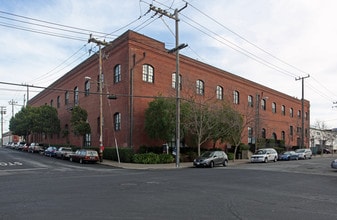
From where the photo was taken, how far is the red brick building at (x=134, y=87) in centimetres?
3703

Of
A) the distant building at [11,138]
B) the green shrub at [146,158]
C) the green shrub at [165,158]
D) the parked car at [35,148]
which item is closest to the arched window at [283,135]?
the green shrub at [165,158]

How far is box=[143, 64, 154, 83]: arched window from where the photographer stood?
38553mm

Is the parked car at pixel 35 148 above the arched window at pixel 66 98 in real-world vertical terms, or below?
below

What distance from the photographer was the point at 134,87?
121ft

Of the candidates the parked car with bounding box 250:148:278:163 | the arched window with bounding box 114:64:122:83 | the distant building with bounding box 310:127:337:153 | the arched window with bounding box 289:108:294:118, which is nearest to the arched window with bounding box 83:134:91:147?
the arched window with bounding box 114:64:122:83

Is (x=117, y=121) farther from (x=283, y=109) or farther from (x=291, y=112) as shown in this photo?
(x=291, y=112)

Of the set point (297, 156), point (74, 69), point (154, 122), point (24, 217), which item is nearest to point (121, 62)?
point (154, 122)

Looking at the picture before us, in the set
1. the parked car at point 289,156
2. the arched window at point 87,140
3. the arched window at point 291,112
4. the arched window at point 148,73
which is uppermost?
the arched window at point 148,73

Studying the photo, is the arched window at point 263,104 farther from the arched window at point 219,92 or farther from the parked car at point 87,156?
the parked car at point 87,156

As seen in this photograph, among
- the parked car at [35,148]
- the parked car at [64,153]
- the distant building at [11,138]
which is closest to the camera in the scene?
the parked car at [64,153]

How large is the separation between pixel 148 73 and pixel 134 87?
314cm

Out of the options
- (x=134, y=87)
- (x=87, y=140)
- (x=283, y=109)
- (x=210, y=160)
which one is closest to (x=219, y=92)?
(x=134, y=87)

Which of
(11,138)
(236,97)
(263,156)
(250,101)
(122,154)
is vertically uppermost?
(236,97)

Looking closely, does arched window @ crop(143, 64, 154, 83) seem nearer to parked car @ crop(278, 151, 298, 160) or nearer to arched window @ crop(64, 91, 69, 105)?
parked car @ crop(278, 151, 298, 160)
